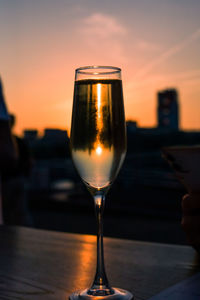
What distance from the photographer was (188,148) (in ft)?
2.54

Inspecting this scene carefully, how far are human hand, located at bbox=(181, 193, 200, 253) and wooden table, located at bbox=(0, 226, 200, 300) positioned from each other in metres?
0.05

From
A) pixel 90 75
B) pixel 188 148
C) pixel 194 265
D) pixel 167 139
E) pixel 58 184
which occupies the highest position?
pixel 90 75

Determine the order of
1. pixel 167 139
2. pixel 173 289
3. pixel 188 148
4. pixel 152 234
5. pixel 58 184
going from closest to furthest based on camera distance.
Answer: pixel 173 289 < pixel 188 148 < pixel 152 234 < pixel 167 139 < pixel 58 184

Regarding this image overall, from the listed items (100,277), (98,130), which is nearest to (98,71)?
(98,130)

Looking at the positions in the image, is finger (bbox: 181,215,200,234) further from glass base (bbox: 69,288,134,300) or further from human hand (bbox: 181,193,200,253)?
glass base (bbox: 69,288,134,300)

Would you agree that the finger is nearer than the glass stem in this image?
No

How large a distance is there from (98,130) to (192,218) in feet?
0.96

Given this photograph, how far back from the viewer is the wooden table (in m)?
0.67

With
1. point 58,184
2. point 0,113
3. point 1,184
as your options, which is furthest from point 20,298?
point 58,184

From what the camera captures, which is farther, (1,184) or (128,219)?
Result: (128,219)

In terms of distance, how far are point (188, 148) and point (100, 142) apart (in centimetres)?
21

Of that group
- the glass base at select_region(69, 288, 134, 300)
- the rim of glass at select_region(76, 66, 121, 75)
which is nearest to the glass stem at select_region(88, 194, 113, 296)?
the glass base at select_region(69, 288, 134, 300)

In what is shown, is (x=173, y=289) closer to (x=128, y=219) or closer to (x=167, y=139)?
(x=128, y=219)

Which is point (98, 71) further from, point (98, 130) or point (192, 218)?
point (192, 218)
